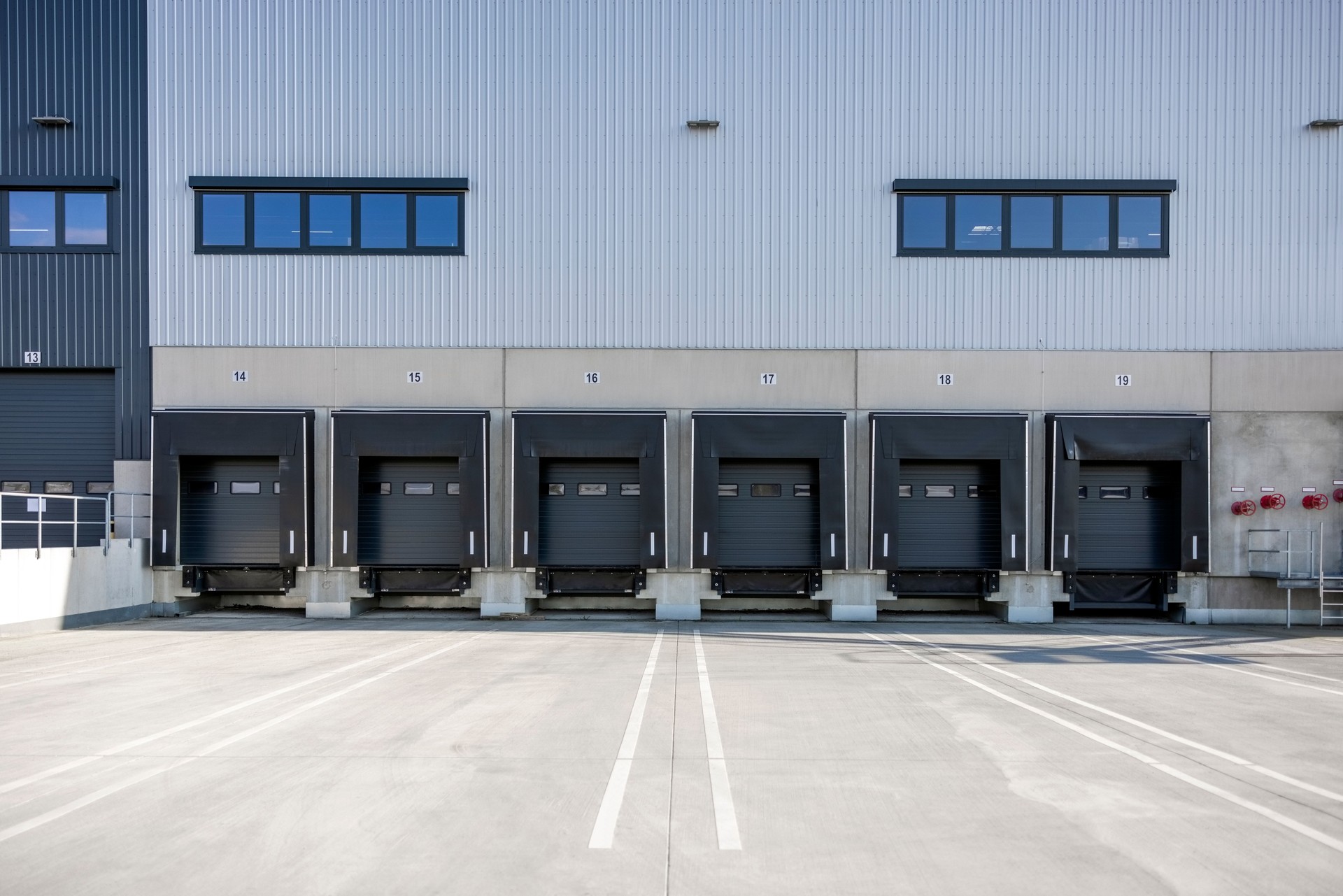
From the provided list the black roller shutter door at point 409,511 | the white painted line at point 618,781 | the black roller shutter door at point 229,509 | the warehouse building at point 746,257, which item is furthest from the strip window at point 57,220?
the white painted line at point 618,781

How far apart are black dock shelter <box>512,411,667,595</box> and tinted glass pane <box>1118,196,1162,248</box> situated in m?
11.5

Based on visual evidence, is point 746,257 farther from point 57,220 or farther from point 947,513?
point 57,220

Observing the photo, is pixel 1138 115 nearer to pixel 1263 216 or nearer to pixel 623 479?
pixel 1263 216

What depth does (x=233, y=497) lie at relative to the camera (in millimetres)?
20297

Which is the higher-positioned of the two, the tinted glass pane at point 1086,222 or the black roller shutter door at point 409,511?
the tinted glass pane at point 1086,222

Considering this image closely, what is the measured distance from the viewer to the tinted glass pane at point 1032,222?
20250 millimetres

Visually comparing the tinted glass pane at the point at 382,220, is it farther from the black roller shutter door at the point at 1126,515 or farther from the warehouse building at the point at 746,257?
the black roller shutter door at the point at 1126,515

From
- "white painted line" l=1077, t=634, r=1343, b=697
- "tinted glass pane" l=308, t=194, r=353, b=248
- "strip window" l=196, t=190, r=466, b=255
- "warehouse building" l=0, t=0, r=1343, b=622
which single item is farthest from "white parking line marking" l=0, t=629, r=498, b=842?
"tinted glass pane" l=308, t=194, r=353, b=248

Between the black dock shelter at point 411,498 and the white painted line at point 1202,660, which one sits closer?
the white painted line at point 1202,660

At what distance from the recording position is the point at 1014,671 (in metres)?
12.2

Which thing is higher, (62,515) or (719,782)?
(62,515)

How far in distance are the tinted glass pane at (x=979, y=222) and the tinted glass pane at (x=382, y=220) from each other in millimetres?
12934

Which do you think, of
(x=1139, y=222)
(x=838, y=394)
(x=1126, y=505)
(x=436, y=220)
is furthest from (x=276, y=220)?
(x=1126, y=505)

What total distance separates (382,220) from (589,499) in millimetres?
8096
